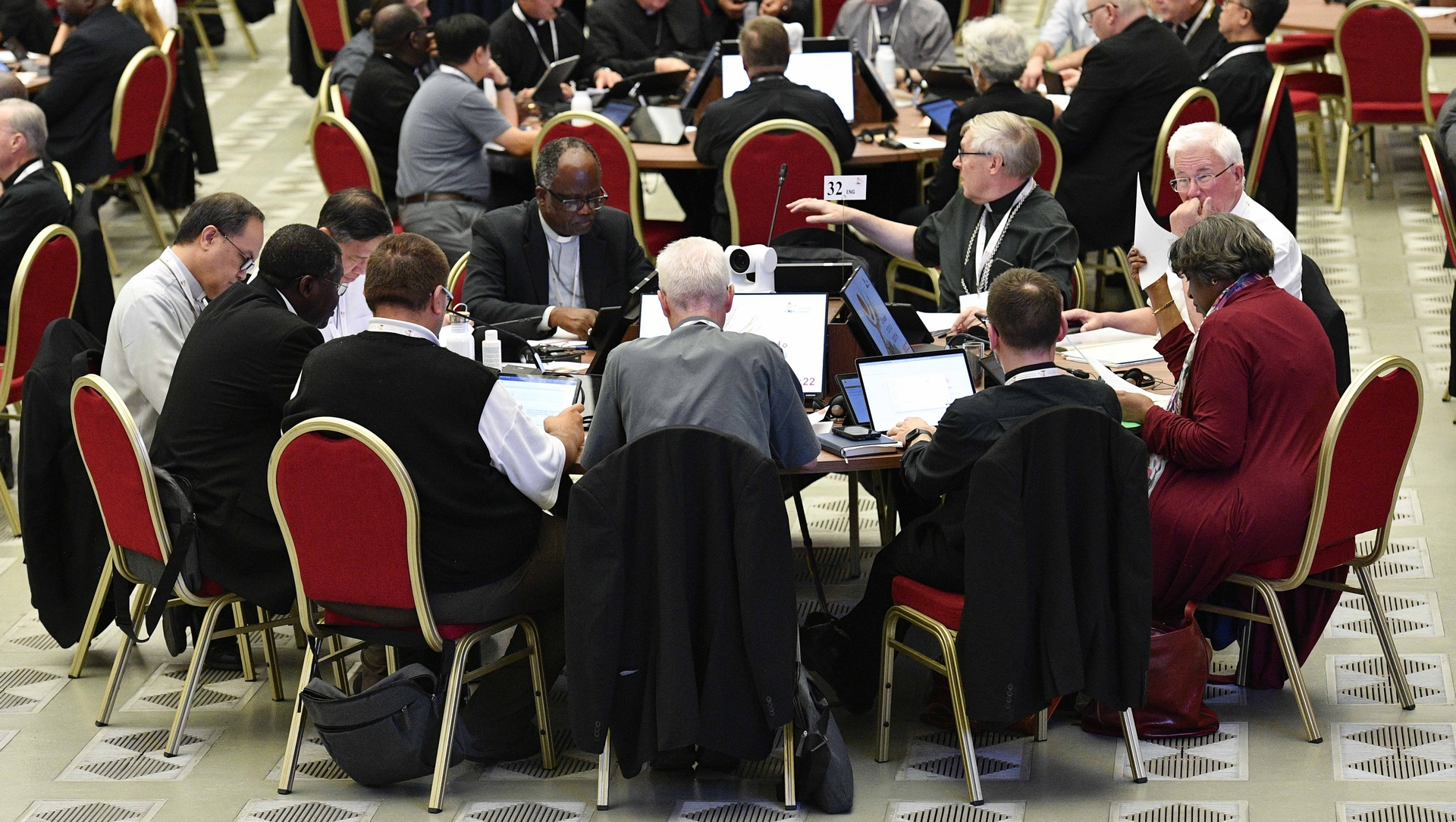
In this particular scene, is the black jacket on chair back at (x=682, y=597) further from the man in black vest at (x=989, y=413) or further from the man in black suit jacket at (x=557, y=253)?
the man in black suit jacket at (x=557, y=253)

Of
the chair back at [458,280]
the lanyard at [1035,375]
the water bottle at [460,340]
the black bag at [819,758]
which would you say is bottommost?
the black bag at [819,758]

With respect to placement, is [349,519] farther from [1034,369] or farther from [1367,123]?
[1367,123]

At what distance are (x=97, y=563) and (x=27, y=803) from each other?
29.5 inches

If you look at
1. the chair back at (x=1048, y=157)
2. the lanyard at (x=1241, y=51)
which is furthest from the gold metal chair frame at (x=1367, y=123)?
the chair back at (x=1048, y=157)

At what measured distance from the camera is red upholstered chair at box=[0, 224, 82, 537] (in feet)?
16.5

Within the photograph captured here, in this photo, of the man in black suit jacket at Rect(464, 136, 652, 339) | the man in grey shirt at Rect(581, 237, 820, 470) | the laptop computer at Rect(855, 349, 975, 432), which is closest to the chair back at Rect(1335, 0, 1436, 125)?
the man in black suit jacket at Rect(464, 136, 652, 339)

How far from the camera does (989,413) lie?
3.44 metres

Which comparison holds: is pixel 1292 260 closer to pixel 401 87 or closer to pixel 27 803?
pixel 27 803

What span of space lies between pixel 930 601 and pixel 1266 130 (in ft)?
11.9

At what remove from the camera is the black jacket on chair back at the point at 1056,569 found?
333 centimetres

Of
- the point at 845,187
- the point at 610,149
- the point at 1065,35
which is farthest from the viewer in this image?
the point at 1065,35

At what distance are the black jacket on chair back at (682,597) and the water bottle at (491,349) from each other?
953mm

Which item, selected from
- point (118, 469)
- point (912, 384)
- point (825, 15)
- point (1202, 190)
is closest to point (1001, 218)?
point (1202, 190)

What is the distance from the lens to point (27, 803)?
3.71m
